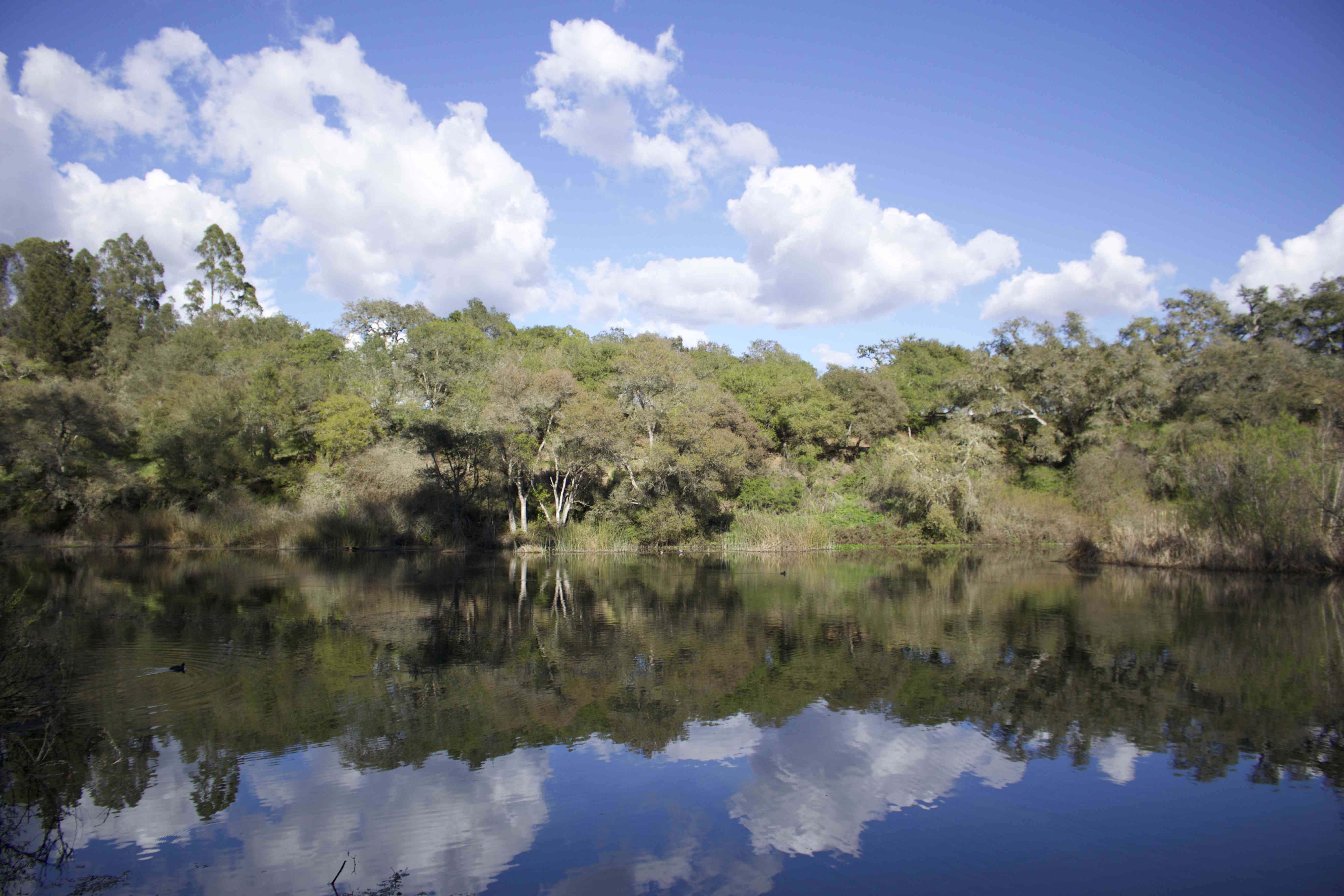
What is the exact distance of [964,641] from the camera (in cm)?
1255

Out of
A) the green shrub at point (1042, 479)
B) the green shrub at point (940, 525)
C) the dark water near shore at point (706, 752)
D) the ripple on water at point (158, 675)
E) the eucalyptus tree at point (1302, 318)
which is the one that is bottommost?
the dark water near shore at point (706, 752)

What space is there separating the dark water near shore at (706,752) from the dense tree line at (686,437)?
14268 mm

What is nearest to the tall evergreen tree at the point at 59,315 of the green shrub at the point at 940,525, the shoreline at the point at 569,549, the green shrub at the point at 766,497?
the shoreline at the point at 569,549

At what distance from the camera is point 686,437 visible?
99.5 ft

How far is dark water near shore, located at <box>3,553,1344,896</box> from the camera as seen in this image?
17.4ft

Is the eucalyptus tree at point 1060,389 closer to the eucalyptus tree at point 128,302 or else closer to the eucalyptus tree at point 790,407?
the eucalyptus tree at point 790,407

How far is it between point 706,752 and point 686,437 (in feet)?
75.8

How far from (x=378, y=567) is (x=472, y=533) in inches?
319

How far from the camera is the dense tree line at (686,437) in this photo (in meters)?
29.5

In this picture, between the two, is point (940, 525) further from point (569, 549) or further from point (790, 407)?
point (569, 549)

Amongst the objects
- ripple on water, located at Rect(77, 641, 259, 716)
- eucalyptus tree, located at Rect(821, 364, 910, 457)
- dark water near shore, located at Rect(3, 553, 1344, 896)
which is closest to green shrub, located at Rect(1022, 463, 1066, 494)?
eucalyptus tree, located at Rect(821, 364, 910, 457)

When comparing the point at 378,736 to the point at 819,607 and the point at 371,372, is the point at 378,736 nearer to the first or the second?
the point at 819,607

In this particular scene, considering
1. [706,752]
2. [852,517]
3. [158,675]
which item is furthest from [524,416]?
[706,752]

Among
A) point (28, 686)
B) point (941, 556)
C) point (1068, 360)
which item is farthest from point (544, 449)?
point (1068, 360)
